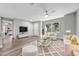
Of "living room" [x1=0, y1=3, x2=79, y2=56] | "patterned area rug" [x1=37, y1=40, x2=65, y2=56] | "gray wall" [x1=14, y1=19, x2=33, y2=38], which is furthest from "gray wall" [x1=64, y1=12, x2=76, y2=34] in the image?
"gray wall" [x1=14, y1=19, x2=33, y2=38]

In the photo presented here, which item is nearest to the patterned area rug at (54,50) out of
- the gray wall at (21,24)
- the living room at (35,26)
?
the living room at (35,26)

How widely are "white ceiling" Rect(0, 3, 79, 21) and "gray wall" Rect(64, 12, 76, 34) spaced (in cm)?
6

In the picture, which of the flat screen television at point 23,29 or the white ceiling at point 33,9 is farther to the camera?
the flat screen television at point 23,29

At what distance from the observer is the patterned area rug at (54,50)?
1179 mm

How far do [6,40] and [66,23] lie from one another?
36.8 inches

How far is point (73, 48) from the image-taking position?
109cm

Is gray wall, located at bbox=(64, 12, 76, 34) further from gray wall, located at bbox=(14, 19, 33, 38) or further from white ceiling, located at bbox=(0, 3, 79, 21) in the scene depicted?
gray wall, located at bbox=(14, 19, 33, 38)

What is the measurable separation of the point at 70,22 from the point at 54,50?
1.67 ft

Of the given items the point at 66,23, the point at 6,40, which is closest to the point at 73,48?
the point at 66,23

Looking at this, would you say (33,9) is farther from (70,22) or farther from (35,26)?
(70,22)

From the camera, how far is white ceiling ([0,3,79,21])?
105 cm

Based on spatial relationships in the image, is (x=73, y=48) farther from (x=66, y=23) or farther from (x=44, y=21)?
(x=44, y=21)

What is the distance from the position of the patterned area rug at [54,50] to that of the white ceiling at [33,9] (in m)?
0.45

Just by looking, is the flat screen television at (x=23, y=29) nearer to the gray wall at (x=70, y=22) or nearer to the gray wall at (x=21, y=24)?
the gray wall at (x=21, y=24)
